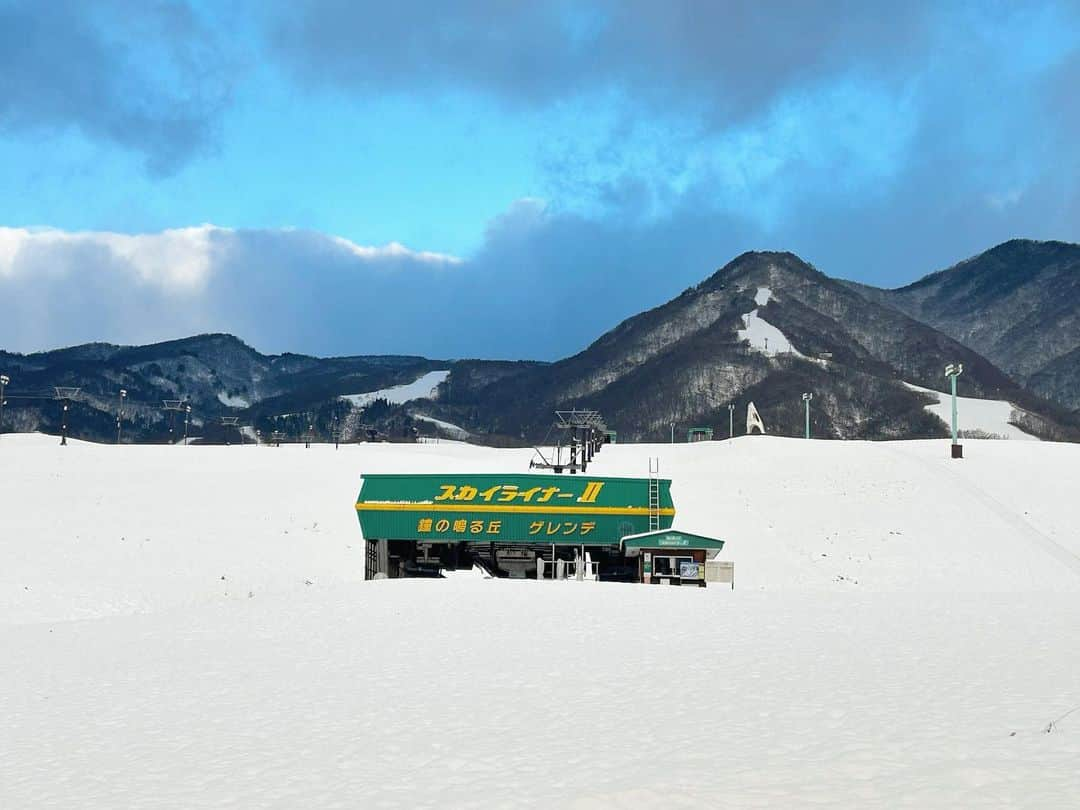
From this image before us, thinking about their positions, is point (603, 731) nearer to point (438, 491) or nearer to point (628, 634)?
point (628, 634)

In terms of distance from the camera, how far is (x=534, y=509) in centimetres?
4175

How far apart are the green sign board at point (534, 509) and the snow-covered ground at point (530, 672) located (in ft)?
15.5

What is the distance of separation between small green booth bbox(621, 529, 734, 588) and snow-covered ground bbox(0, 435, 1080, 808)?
7.60 feet

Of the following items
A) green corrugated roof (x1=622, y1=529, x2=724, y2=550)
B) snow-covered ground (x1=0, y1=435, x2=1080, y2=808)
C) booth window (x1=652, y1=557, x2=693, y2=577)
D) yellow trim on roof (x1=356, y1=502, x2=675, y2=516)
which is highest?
yellow trim on roof (x1=356, y1=502, x2=675, y2=516)

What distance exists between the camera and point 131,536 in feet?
148

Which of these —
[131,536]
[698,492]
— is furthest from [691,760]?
[698,492]

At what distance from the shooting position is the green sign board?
41688mm

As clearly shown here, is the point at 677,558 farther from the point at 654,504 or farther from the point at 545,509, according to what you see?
the point at 545,509

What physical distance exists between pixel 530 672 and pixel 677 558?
20.1 m

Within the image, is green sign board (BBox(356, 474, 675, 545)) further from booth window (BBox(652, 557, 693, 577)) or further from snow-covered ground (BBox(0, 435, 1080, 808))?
snow-covered ground (BBox(0, 435, 1080, 808))

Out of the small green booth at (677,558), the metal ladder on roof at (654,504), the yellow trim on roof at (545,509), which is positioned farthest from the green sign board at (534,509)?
the small green booth at (677,558)

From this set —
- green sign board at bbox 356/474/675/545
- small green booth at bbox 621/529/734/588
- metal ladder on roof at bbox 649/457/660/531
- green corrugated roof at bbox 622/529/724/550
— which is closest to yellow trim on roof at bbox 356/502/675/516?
green sign board at bbox 356/474/675/545

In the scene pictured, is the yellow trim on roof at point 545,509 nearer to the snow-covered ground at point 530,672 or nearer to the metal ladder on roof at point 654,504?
the metal ladder on roof at point 654,504

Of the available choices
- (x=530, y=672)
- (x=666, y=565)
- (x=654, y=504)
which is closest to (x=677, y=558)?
(x=666, y=565)
